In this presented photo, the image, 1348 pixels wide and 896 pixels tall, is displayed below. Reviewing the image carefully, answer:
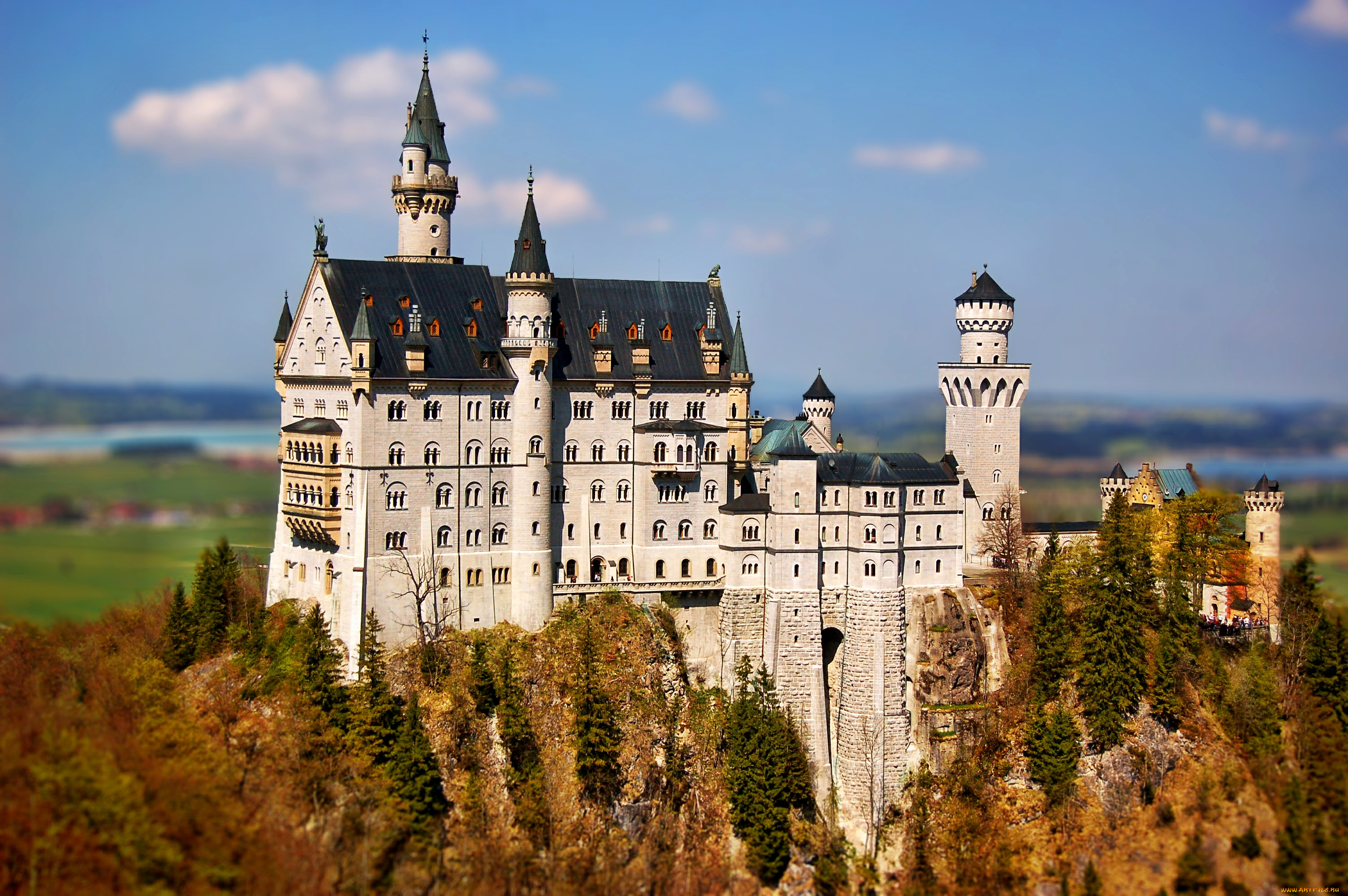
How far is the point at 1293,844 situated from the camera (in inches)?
2923

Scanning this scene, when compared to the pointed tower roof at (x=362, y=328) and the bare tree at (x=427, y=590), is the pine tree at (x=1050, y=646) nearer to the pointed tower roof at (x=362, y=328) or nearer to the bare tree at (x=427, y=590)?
the bare tree at (x=427, y=590)

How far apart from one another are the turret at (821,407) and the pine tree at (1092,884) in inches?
1159

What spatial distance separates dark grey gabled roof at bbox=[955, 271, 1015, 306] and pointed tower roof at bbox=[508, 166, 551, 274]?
2898 cm

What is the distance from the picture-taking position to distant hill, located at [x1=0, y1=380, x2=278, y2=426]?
163ft

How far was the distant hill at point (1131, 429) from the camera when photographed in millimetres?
70500

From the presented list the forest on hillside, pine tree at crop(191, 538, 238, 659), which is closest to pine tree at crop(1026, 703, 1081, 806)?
the forest on hillside

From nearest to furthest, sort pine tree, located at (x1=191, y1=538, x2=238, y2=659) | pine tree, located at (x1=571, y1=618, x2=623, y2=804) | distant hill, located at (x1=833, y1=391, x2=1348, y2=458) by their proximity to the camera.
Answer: distant hill, located at (x1=833, y1=391, x2=1348, y2=458), pine tree, located at (x1=571, y1=618, x2=623, y2=804), pine tree, located at (x1=191, y1=538, x2=238, y2=659)

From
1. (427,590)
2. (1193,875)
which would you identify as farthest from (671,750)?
(1193,875)

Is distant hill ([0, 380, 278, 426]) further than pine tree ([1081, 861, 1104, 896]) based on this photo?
No

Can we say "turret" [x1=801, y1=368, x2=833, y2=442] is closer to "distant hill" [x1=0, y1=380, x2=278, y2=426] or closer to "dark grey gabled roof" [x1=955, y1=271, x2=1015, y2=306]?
"dark grey gabled roof" [x1=955, y1=271, x2=1015, y2=306]

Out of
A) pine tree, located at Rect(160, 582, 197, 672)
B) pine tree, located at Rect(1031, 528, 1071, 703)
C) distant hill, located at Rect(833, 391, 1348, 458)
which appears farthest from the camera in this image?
pine tree, located at Rect(1031, 528, 1071, 703)

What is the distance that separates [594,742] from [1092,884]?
26.4m

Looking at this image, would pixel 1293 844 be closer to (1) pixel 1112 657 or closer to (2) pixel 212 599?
(1) pixel 1112 657

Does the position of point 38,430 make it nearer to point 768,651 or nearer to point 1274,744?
point 768,651
